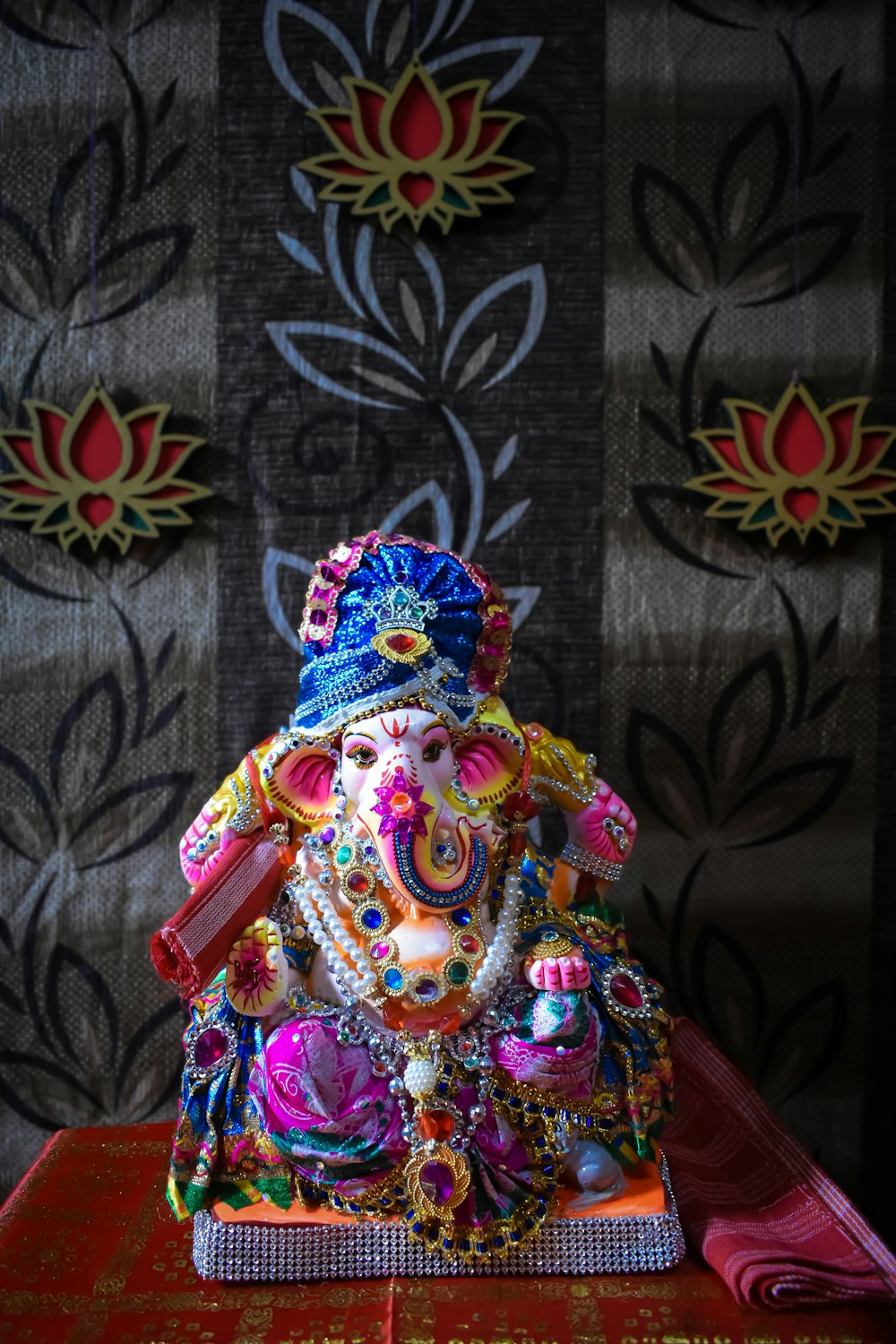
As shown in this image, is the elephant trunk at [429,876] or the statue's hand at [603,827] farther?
the statue's hand at [603,827]

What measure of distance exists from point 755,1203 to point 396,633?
782 millimetres

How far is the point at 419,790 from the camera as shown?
4.03 feet

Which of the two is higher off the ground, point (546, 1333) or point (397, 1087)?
point (397, 1087)

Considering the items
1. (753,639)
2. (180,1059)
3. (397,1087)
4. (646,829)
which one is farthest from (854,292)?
(180,1059)

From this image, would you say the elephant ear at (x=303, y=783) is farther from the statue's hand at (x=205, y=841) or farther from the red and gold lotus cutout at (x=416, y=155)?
the red and gold lotus cutout at (x=416, y=155)

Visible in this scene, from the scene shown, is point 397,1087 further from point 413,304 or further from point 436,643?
point 413,304

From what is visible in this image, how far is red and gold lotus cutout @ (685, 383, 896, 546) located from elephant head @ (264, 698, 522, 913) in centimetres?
67

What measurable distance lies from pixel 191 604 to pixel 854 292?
1.13 m

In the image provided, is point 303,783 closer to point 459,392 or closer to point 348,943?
point 348,943

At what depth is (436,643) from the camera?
1285 mm

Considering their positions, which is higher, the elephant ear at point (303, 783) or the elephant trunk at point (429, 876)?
the elephant ear at point (303, 783)

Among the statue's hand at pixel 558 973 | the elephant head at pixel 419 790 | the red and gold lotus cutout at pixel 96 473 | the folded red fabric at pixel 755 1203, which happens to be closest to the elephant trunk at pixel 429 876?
the elephant head at pixel 419 790

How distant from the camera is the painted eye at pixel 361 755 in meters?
1.25

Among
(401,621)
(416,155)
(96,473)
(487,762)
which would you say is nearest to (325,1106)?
(487,762)
